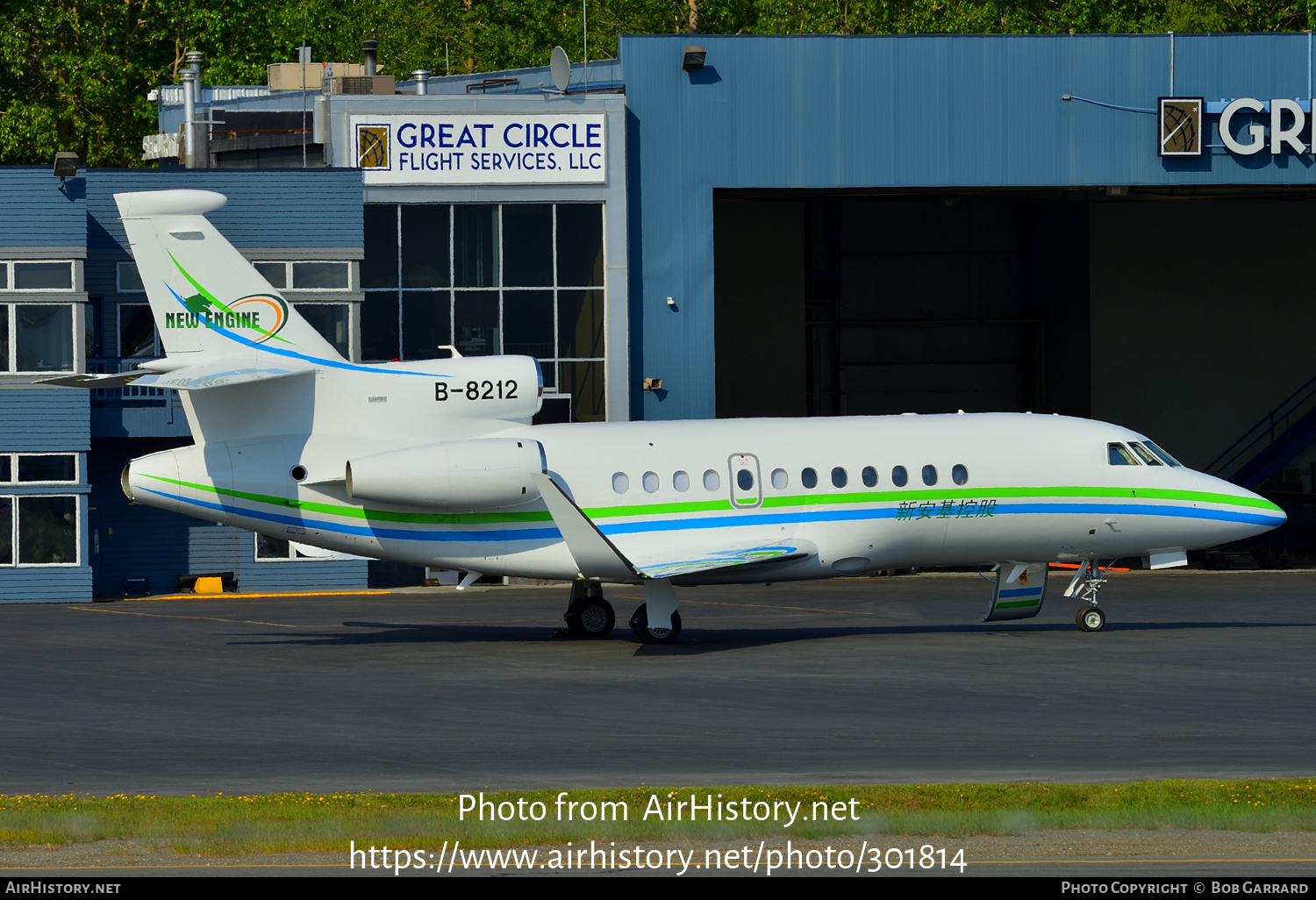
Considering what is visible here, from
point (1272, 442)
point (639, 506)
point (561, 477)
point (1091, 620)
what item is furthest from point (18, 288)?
point (1272, 442)

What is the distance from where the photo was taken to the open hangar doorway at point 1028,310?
2296 inches

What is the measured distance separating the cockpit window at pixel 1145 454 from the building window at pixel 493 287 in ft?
59.1

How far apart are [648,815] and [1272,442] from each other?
157 feet

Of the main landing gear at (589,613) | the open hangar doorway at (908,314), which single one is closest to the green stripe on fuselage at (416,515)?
the main landing gear at (589,613)

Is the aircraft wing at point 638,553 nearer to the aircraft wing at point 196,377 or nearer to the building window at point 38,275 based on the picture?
the aircraft wing at point 196,377

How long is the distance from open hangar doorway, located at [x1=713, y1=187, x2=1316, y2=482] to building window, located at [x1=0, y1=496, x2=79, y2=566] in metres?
24.4

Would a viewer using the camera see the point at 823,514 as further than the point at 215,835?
Yes

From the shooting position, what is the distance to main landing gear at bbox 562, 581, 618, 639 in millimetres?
28844

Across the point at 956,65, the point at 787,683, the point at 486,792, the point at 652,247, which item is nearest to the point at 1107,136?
the point at 956,65

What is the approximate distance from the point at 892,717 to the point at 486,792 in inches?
243

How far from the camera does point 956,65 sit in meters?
43.9

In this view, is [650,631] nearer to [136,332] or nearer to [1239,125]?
[136,332]

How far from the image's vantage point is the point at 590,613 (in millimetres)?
28859

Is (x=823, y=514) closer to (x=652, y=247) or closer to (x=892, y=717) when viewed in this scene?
(x=892, y=717)
